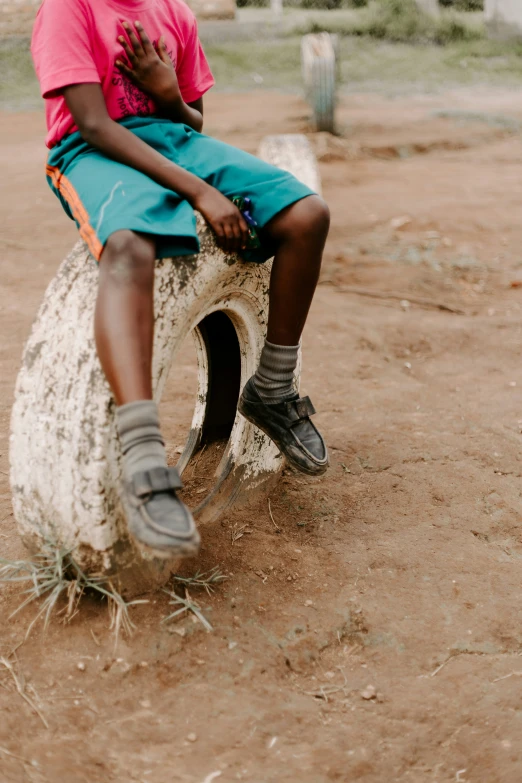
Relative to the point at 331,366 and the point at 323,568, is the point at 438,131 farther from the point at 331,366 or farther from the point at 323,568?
the point at 323,568

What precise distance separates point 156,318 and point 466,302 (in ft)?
9.55

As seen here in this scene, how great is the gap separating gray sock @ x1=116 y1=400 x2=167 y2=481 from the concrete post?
49.6 ft

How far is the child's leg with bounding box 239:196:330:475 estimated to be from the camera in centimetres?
211

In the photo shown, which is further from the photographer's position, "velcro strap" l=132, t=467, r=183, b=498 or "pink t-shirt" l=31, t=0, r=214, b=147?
"pink t-shirt" l=31, t=0, r=214, b=147

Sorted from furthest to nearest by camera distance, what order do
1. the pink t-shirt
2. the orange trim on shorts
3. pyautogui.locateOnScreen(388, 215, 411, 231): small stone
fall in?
1. pyautogui.locateOnScreen(388, 215, 411, 231): small stone
2. the pink t-shirt
3. the orange trim on shorts

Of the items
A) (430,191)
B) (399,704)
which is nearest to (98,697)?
(399,704)

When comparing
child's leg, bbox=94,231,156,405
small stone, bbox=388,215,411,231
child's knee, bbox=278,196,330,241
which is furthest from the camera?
small stone, bbox=388,215,411,231

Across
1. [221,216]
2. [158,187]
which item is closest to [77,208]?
[158,187]

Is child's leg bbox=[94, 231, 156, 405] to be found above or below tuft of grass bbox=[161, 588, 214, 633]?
above

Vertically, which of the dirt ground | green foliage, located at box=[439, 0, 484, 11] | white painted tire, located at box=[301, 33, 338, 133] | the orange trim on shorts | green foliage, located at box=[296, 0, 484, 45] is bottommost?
green foliage, located at box=[439, 0, 484, 11]

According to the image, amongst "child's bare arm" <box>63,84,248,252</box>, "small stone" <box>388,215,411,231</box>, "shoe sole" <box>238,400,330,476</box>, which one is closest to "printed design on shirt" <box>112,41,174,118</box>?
"child's bare arm" <box>63,84,248,252</box>

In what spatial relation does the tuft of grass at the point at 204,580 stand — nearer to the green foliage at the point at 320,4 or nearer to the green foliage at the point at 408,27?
the green foliage at the point at 408,27

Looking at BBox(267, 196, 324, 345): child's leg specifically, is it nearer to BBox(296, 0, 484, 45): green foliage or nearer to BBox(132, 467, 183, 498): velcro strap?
BBox(132, 467, 183, 498): velcro strap

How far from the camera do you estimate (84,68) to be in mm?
1982
